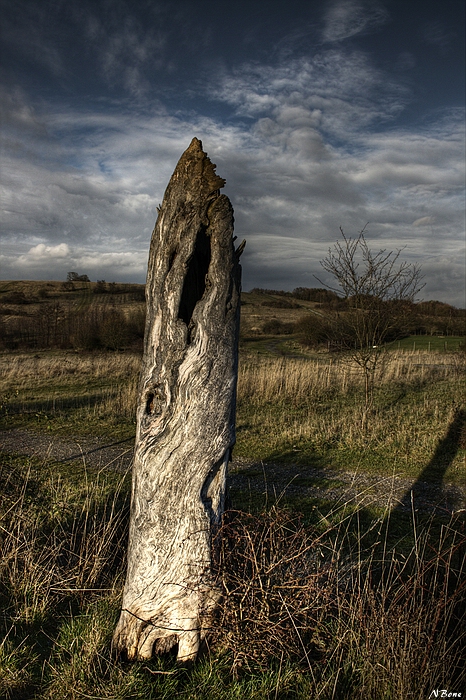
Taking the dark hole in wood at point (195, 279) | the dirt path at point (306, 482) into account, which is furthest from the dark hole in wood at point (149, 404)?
the dirt path at point (306, 482)

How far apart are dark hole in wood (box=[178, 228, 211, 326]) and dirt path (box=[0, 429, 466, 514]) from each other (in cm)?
321

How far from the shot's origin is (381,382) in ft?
62.3

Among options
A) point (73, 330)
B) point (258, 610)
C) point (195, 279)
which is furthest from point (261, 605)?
point (73, 330)

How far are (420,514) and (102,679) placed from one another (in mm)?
4834

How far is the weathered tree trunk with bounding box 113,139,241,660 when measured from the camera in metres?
2.94

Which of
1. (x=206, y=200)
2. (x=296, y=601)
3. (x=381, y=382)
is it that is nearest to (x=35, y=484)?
(x=296, y=601)

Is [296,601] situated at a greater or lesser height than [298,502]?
greater

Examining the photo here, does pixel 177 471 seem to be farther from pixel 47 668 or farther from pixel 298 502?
pixel 298 502

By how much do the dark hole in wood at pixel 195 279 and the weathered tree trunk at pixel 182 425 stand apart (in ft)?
0.31

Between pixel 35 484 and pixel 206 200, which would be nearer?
pixel 206 200

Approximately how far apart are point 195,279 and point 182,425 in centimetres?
102

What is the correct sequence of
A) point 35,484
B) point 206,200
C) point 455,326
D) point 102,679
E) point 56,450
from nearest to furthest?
1. point 102,679
2. point 206,200
3. point 35,484
4. point 56,450
5. point 455,326

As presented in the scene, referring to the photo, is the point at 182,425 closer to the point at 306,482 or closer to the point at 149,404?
the point at 149,404

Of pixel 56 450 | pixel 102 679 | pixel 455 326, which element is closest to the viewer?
pixel 102 679
